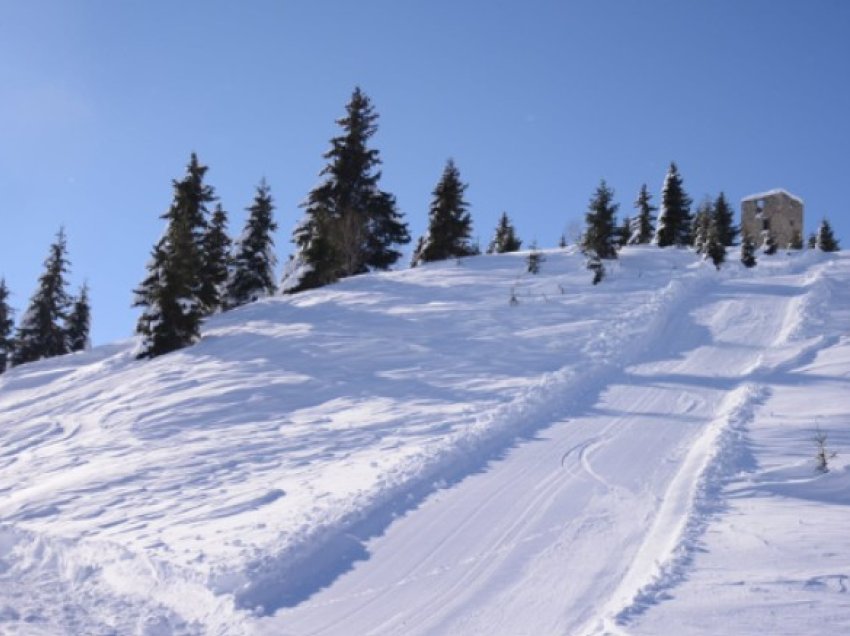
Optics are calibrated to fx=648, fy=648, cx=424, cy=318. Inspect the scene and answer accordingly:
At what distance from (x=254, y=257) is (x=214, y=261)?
3.90 meters

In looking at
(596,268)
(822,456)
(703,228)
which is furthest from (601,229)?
(822,456)

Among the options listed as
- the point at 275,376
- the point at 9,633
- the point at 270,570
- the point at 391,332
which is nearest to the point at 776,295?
the point at 391,332

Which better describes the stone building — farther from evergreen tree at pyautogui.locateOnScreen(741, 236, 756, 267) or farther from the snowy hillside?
the snowy hillside

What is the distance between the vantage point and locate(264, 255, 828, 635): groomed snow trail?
15.6 feet

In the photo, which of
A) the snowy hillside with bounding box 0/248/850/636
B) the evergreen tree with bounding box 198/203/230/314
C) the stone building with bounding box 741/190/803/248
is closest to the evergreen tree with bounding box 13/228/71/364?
the evergreen tree with bounding box 198/203/230/314

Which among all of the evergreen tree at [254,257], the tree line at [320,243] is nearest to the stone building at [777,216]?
the tree line at [320,243]

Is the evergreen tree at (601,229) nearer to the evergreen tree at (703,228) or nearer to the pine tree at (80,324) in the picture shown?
the evergreen tree at (703,228)

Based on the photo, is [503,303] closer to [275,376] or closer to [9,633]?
[275,376]

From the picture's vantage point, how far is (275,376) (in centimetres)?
1329

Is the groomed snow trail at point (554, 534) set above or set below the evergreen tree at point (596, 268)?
below

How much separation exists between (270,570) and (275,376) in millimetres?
8085

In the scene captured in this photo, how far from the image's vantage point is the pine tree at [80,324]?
3791 cm

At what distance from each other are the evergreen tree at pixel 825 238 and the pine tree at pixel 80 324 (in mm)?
53991

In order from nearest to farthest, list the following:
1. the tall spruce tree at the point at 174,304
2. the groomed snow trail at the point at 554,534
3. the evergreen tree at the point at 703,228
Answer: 1. the groomed snow trail at the point at 554,534
2. the tall spruce tree at the point at 174,304
3. the evergreen tree at the point at 703,228
